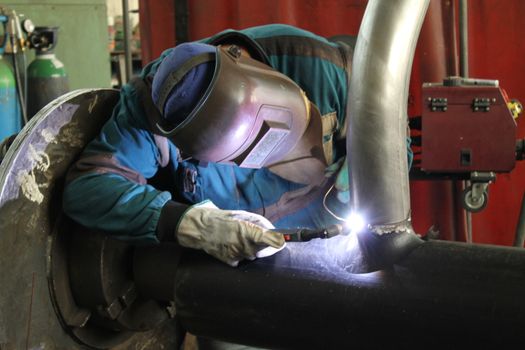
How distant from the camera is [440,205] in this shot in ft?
7.02

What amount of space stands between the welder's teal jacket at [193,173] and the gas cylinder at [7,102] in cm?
196

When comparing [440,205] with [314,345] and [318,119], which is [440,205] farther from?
[314,345]

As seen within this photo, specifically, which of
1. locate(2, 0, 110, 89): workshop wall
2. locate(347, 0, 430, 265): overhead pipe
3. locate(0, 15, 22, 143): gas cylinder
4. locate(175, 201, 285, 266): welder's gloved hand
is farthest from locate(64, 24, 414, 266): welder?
locate(2, 0, 110, 89): workshop wall

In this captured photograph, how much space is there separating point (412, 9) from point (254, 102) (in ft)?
1.20

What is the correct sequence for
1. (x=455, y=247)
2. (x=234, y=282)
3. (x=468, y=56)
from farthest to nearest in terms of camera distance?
(x=468, y=56) < (x=234, y=282) < (x=455, y=247)

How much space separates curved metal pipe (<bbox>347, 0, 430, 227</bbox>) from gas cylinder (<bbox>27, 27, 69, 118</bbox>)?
2.71 m

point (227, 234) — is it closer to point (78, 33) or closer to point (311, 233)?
point (311, 233)

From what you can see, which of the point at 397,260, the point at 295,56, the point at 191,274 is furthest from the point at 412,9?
the point at 295,56

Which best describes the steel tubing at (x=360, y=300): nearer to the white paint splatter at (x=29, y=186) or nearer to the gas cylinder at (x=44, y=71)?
the white paint splatter at (x=29, y=186)

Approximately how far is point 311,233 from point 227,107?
0.24m

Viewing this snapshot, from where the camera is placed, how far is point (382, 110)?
0.62 meters

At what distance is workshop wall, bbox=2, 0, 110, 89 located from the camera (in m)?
3.21

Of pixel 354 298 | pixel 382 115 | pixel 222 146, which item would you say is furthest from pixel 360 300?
pixel 222 146

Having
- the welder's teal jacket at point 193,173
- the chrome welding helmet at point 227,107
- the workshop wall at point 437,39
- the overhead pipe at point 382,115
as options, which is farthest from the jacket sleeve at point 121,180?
the workshop wall at point 437,39
